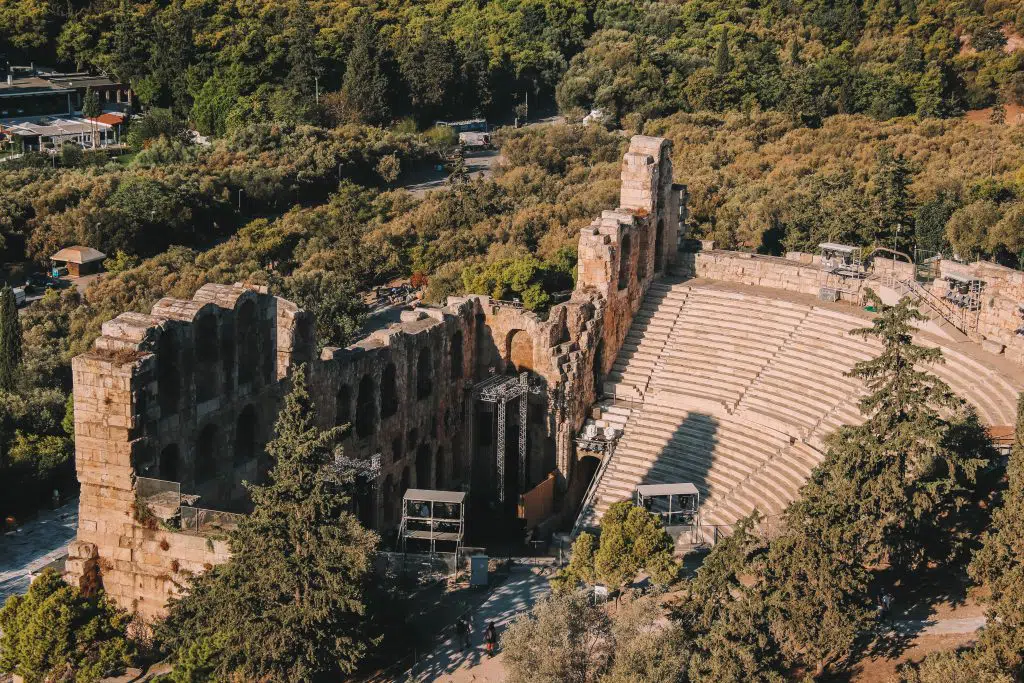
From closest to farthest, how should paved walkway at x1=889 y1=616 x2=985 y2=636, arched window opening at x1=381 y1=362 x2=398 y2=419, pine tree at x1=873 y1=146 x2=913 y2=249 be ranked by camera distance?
1. paved walkway at x1=889 y1=616 x2=985 y2=636
2. arched window opening at x1=381 y1=362 x2=398 y2=419
3. pine tree at x1=873 y1=146 x2=913 y2=249

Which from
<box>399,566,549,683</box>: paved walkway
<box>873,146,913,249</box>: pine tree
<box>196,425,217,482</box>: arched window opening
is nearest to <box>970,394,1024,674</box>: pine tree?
<box>399,566,549,683</box>: paved walkway

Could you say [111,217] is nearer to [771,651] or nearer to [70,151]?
[70,151]

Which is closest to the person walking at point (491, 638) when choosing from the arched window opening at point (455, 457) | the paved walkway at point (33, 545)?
the arched window opening at point (455, 457)

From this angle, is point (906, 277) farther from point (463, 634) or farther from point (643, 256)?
point (463, 634)

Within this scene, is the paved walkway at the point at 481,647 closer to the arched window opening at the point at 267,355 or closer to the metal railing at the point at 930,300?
the arched window opening at the point at 267,355

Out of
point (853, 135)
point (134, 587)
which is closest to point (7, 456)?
point (134, 587)

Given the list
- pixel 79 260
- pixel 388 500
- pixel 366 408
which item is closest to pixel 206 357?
pixel 366 408

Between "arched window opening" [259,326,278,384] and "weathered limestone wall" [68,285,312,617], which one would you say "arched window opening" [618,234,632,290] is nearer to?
"weathered limestone wall" [68,285,312,617]
